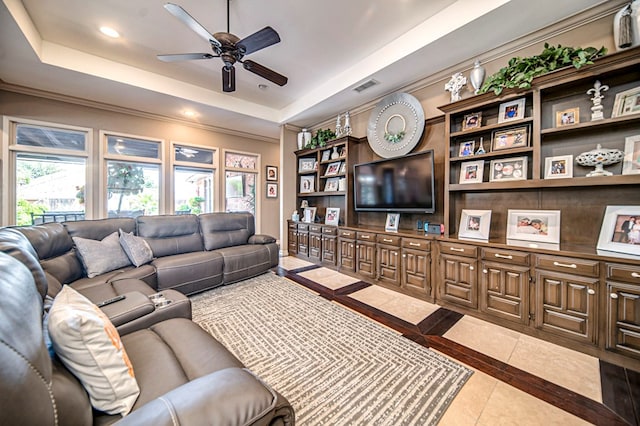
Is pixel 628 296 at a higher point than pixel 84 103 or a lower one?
lower

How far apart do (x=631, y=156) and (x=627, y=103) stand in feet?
1.43

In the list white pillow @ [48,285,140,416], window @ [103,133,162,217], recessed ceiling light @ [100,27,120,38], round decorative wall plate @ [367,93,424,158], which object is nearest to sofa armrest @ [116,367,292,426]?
white pillow @ [48,285,140,416]

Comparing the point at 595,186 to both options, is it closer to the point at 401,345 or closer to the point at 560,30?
the point at 560,30

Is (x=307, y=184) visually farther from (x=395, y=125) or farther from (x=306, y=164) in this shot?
(x=395, y=125)

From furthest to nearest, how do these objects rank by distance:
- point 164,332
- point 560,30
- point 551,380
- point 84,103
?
point 84,103 < point 560,30 < point 551,380 < point 164,332

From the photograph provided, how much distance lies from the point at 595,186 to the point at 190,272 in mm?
4349

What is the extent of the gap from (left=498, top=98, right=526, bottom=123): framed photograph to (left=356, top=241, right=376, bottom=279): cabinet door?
83.8 inches

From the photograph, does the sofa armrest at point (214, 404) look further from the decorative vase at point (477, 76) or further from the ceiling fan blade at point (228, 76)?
the decorative vase at point (477, 76)

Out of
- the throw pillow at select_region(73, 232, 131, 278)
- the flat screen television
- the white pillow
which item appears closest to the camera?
the white pillow

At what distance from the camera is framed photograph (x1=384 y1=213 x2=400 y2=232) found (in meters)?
3.55

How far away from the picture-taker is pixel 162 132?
4.79 meters

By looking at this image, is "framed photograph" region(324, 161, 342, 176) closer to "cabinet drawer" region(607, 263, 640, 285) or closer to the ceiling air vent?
the ceiling air vent

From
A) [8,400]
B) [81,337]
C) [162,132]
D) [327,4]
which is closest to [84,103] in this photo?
[162,132]

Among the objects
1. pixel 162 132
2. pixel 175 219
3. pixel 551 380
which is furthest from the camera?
pixel 162 132
